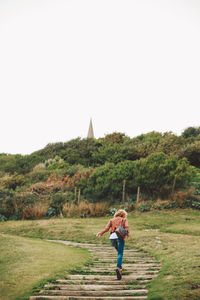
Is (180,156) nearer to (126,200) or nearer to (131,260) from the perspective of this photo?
(126,200)

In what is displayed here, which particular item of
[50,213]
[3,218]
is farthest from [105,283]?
[3,218]

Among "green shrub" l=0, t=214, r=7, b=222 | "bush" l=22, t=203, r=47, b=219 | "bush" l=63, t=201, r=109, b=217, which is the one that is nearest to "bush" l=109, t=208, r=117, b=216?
"bush" l=63, t=201, r=109, b=217

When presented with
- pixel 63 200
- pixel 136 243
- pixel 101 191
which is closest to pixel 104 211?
pixel 101 191

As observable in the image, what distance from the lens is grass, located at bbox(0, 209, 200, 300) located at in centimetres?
518

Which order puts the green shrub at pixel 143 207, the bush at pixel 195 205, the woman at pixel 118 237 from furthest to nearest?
1. the green shrub at pixel 143 207
2. the bush at pixel 195 205
3. the woman at pixel 118 237

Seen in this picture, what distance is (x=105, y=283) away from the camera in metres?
5.82

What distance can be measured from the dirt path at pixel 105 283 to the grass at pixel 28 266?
1.17ft

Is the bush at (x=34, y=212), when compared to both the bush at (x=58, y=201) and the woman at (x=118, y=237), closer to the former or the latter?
the bush at (x=58, y=201)

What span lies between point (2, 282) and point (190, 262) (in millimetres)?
4218

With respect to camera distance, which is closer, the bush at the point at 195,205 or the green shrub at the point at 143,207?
the bush at the point at 195,205

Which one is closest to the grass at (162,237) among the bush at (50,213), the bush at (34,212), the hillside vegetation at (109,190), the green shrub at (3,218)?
the green shrub at (3,218)

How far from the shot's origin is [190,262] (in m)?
6.85

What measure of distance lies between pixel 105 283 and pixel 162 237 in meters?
6.25

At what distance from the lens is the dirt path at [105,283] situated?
511 cm
